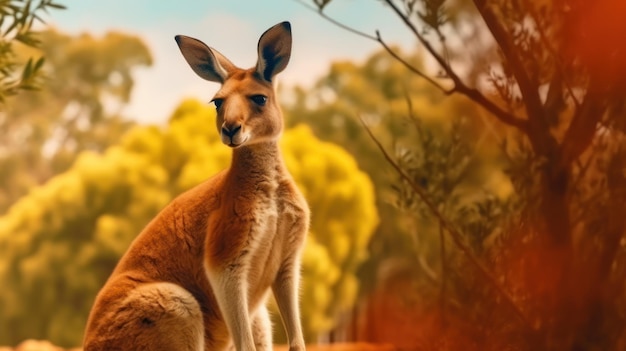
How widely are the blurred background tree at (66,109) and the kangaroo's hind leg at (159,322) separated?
18.3 ft

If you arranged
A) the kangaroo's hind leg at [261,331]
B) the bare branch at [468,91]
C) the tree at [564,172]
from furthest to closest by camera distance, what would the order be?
1. the kangaroo's hind leg at [261,331]
2. the bare branch at [468,91]
3. the tree at [564,172]

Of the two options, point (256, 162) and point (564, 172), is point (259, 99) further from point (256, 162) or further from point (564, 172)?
point (564, 172)

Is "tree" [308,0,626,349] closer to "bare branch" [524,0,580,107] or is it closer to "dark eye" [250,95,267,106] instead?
"bare branch" [524,0,580,107]

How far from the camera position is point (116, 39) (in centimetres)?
809

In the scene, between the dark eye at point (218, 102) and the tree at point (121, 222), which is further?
the tree at point (121, 222)

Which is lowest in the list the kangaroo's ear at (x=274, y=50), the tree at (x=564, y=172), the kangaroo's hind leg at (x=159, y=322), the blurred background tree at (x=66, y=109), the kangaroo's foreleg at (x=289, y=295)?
the kangaroo's hind leg at (x=159, y=322)

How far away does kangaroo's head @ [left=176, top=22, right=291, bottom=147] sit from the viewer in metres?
1.41

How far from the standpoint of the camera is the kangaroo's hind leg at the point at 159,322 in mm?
1620

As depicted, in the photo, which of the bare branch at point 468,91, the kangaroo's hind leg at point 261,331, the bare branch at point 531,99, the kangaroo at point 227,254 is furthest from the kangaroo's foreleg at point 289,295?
the bare branch at point 531,99

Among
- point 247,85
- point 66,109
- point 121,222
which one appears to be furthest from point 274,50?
point 66,109

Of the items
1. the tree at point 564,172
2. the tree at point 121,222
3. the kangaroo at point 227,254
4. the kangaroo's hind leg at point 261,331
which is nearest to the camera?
the tree at point 564,172

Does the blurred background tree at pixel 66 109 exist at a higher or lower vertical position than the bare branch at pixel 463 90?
higher

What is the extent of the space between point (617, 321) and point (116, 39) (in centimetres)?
759

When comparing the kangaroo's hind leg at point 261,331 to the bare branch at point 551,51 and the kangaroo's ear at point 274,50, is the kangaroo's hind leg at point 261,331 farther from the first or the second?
the bare branch at point 551,51
